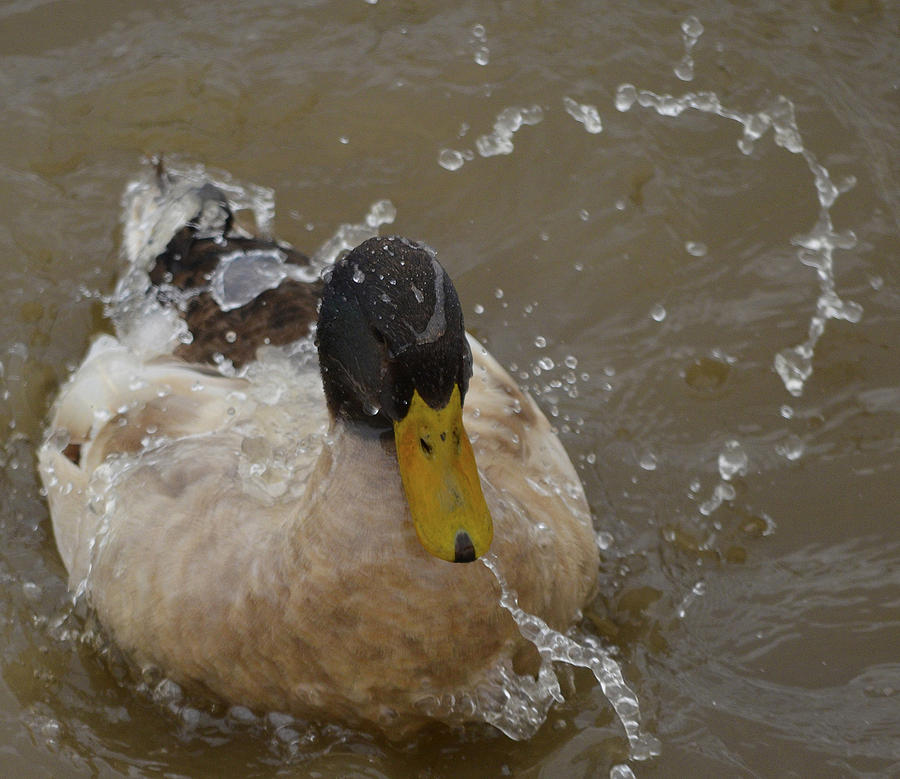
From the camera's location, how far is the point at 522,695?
10.6 ft

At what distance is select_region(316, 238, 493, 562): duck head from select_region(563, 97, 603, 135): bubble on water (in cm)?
265

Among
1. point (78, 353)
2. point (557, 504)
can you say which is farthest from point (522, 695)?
point (78, 353)

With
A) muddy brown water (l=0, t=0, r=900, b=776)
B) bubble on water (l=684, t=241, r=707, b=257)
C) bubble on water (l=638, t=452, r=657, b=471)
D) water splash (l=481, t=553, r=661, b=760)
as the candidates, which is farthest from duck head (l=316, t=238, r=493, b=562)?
bubble on water (l=684, t=241, r=707, b=257)

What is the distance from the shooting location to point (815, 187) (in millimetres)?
5098

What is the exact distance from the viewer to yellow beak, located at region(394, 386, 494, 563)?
9.10 feet

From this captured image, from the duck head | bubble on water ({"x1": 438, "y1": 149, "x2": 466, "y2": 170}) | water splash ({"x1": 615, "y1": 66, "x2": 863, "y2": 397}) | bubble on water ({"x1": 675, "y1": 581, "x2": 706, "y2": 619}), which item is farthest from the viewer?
bubble on water ({"x1": 438, "y1": 149, "x2": 466, "y2": 170})

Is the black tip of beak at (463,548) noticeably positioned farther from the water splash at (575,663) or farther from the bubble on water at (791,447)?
the bubble on water at (791,447)

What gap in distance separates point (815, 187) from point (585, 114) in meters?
1.06

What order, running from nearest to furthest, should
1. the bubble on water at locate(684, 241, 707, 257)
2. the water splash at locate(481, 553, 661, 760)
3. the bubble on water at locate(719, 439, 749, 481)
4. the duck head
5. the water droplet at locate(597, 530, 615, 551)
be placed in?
the duck head < the water splash at locate(481, 553, 661, 760) < the water droplet at locate(597, 530, 615, 551) < the bubble on water at locate(719, 439, 749, 481) < the bubble on water at locate(684, 241, 707, 257)

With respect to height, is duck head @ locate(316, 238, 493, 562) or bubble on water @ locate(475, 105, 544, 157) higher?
duck head @ locate(316, 238, 493, 562)

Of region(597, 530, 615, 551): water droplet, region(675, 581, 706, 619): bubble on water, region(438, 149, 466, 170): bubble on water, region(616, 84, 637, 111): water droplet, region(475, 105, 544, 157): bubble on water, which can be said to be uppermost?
region(616, 84, 637, 111): water droplet

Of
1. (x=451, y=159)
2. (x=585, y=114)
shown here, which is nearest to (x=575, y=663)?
(x=451, y=159)

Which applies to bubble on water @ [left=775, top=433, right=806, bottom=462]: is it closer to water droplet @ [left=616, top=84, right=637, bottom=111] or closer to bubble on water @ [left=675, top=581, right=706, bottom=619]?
bubble on water @ [left=675, top=581, right=706, bottom=619]

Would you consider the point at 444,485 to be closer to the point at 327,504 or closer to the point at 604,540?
the point at 327,504
